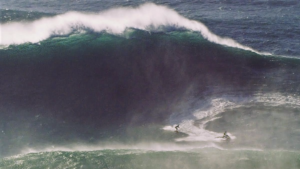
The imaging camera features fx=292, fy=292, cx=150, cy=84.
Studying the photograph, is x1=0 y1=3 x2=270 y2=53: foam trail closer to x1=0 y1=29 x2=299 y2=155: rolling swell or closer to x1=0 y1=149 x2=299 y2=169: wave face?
x1=0 y1=29 x2=299 y2=155: rolling swell

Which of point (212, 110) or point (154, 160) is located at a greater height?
point (212, 110)

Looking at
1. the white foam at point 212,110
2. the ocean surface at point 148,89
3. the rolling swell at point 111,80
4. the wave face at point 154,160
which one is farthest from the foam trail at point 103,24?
the wave face at point 154,160

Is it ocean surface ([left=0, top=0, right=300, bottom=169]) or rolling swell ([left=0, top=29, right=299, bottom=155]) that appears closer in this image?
ocean surface ([left=0, top=0, right=300, bottom=169])

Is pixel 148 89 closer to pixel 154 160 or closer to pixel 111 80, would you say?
pixel 111 80

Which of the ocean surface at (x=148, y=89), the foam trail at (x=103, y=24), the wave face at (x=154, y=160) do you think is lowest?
the wave face at (x=154, y=160)

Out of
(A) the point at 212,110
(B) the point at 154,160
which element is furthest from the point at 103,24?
(B) the point at 154,160

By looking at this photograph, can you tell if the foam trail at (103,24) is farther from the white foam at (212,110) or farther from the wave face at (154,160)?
the wave face at (154,160)

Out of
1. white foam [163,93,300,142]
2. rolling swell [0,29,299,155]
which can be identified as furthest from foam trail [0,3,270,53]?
white foam [163,93,300,142]
